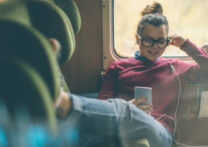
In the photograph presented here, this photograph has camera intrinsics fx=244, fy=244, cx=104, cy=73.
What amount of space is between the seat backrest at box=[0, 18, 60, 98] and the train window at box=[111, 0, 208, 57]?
1.22m

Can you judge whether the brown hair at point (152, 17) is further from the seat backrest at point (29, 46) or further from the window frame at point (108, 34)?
the seat backrest at point (29, 46)

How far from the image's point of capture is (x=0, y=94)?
450mm

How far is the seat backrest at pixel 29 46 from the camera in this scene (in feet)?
1.58

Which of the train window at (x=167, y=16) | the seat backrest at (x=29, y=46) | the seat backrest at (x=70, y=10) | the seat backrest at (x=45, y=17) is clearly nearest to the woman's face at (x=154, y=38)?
the train window at (x=167, y=16)

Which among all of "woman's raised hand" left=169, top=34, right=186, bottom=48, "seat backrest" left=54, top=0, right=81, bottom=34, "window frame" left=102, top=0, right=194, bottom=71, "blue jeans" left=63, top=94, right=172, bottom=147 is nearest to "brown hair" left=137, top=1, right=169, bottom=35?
"woman's raised hand" left=169, top=34, right=186, bottom=48

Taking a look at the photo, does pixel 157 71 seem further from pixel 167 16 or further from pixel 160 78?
pixel 167 16

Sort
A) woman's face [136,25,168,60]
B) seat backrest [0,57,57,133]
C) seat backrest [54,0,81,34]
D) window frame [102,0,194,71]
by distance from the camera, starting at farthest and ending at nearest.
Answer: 1. window frame [102,0,194,71]
2. woman's face [136,25,168,60]
3. seat backrest [54,0,81,34]
4. seat backrest [0,57,57,133]

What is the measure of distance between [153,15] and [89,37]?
0.47 metres

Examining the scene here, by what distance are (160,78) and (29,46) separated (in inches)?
41.7

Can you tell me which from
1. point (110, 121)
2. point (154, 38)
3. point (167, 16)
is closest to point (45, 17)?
point (110, 121)

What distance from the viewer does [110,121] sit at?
83cm

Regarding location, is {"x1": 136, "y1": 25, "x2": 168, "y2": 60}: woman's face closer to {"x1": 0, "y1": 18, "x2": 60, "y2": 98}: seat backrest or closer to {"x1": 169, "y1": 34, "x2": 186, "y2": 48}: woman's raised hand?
{"x1": 169, "y1": 34, "x2": 186, "y2": 48}: woman's raised hand

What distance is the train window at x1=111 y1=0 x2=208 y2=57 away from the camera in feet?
5.47

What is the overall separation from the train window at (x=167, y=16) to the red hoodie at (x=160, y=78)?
25cm
